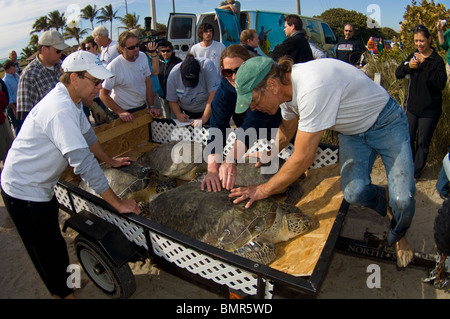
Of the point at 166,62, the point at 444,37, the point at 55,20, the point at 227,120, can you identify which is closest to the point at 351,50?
the point at 444,37

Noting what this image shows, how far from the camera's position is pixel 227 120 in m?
3.09

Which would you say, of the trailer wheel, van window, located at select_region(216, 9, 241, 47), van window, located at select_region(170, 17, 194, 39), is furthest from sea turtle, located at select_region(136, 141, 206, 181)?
van window, located at select_region(170, 17, 194, 39)

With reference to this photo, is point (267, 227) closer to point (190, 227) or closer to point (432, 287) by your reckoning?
point (190, 227)

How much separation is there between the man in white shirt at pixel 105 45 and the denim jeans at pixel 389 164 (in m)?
4.52

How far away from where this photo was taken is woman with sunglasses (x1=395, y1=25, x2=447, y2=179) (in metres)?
3.48

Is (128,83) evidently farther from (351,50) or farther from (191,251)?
(351,50)

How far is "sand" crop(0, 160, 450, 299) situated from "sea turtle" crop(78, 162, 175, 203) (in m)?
0.74

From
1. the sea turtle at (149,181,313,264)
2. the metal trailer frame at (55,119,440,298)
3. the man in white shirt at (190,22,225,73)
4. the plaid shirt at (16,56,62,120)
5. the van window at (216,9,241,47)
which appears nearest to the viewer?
the metal trailer frame at (55,119,440,298)

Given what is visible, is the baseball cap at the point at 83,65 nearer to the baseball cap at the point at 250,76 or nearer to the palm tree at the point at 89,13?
the baseball cap at the point at 250,76

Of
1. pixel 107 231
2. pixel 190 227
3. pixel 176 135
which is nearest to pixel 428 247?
pixel 190 227

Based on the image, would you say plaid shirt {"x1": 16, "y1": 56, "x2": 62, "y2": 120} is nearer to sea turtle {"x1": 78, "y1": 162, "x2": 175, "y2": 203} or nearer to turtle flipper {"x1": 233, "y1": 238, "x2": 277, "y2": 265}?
sea turtle {"x1": 78, "y1": 162, "x2": 175, "y2": 203}

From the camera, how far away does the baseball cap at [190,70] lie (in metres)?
3.86

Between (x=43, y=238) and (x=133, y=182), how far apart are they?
43.6 inches
